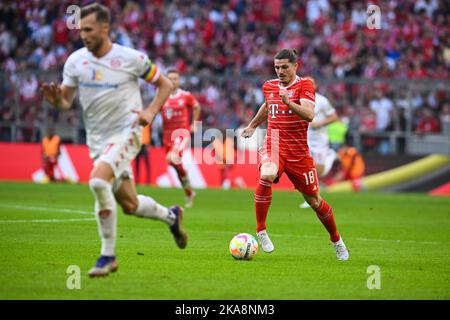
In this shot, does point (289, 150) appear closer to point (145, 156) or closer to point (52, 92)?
point (52, 92)

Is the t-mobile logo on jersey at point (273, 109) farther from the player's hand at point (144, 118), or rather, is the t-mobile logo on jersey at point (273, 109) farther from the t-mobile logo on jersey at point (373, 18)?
the t-mobile logo on jersey at point (373, 18)

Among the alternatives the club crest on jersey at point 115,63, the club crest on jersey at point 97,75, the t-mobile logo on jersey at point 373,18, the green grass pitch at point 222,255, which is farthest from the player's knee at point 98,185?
A: the t-mobile logo on jersey at point 373,18

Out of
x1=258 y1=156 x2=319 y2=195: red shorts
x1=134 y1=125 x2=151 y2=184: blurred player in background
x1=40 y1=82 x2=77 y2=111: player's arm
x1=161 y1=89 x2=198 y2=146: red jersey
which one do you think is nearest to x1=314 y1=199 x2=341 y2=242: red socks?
x1=258 y1=156 x2=319 y2=195: red shorts

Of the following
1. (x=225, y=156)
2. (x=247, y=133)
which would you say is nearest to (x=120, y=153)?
(x=247, y=133)

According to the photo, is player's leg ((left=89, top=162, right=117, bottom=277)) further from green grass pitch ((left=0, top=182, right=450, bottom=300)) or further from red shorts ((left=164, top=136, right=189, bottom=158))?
red shorts ((left=164, top=136, right=189, bottom=158))

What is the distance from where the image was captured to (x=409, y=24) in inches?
1277

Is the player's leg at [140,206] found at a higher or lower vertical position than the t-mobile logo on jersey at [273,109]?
lower

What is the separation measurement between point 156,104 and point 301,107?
7.76 feet

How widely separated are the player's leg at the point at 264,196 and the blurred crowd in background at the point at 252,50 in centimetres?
1654

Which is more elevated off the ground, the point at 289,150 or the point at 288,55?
the point at 288,55

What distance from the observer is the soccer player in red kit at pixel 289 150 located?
37.1 ft

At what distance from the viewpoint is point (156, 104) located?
9.09m
